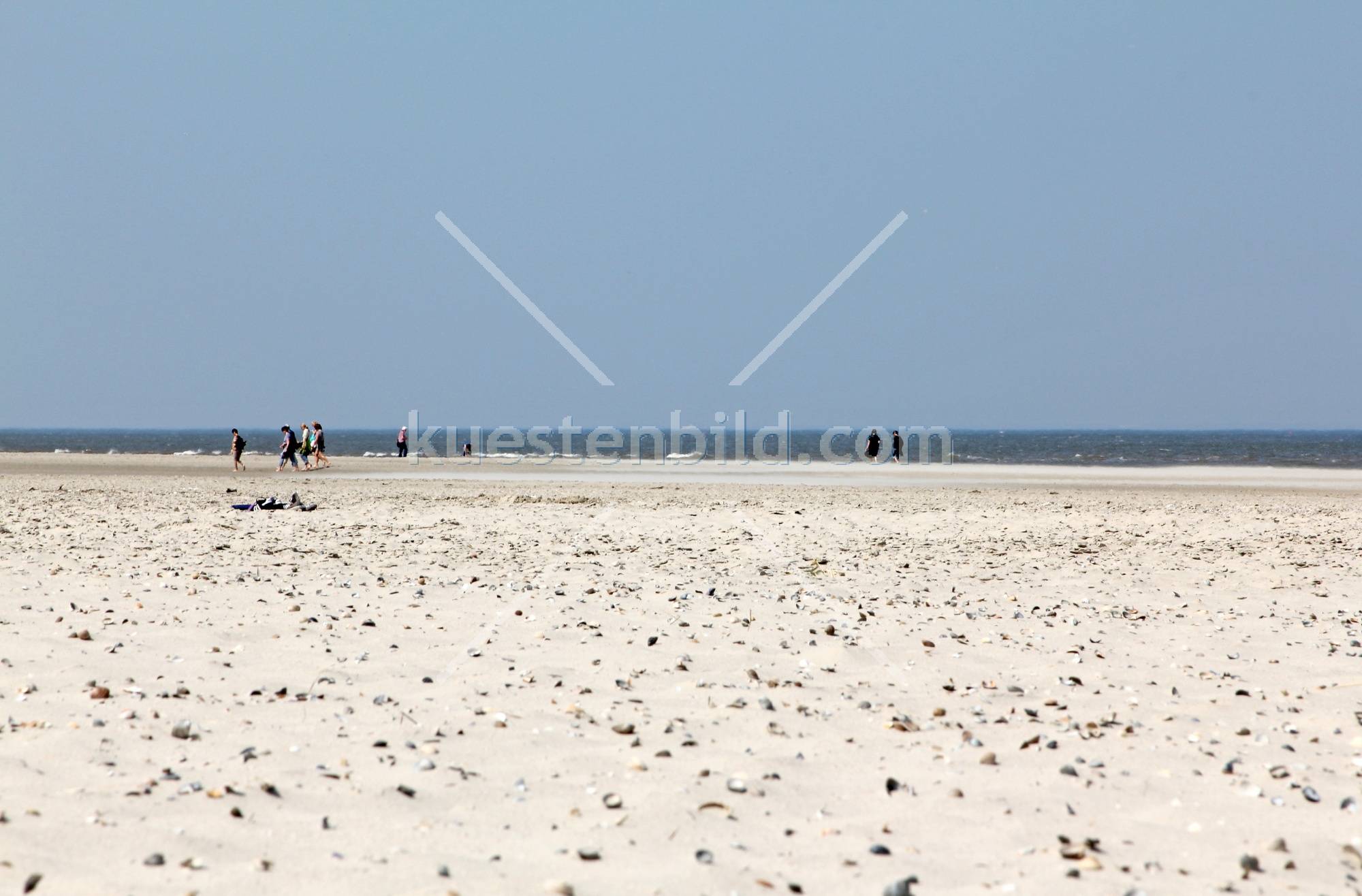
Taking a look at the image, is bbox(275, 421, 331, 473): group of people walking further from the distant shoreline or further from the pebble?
the pebble

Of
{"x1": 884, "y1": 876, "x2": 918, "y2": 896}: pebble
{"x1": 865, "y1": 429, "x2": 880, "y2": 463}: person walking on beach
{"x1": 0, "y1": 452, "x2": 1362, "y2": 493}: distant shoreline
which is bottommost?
{"x1": 884, "y1": 876, "x2": 918, "y2": 896}: pebble

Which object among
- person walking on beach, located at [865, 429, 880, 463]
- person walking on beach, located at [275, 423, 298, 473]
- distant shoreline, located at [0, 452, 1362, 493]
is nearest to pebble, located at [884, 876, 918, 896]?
distant shoreline, located at [0, 452, 1362, 493]

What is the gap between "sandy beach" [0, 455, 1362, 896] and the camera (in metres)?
3.80

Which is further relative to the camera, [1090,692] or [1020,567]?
[1020,567]

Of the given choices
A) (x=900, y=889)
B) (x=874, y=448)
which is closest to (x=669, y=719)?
(x=900, y=889)

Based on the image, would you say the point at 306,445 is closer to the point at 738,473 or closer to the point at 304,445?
the point at 304,445

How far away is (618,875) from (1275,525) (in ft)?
55.2

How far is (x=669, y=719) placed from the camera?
5613 mm

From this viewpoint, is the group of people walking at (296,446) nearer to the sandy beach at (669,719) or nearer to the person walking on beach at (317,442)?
the person walking on beach at (317,442)

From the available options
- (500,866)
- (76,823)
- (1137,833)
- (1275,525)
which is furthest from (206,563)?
(1275,525)

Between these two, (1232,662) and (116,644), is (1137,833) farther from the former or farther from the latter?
(116,644)

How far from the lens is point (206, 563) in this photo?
34.9 feet

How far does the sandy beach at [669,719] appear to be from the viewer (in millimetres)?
3805

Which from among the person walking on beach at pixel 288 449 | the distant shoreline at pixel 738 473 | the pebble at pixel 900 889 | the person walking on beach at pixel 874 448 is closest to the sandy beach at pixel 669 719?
the pebble at pixel 900 889
